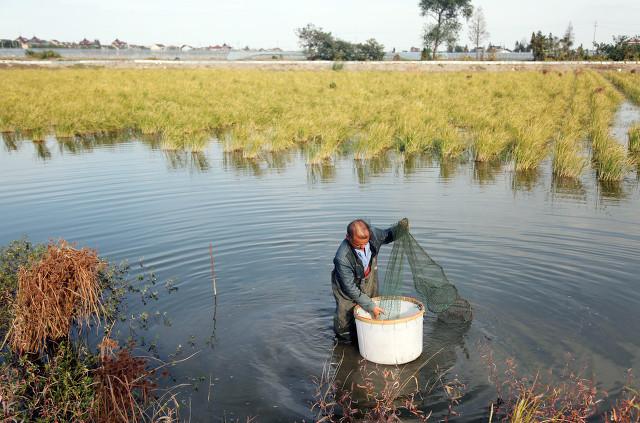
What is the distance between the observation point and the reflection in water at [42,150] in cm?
1688

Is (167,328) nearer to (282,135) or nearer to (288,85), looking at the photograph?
(282,135)

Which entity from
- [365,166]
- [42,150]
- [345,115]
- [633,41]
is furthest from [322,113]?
[633,41]

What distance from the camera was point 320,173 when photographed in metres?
13.8

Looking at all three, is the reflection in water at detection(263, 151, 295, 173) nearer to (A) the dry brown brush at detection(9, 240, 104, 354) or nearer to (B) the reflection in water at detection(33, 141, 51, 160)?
(B) the reflection in water at detection(33, 141, 51, 160)

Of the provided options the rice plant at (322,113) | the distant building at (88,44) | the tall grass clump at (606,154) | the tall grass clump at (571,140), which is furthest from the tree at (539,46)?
the distant building at (88,44)

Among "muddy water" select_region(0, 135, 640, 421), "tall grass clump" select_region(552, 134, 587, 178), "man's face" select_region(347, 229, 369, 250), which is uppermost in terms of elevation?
"man's face" select_region(347, 229, 369, 250)

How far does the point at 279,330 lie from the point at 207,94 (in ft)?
80.1

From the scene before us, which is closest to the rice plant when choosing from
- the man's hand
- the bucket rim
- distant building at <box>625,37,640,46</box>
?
the bucket rim

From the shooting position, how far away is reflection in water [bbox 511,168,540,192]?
12156mm

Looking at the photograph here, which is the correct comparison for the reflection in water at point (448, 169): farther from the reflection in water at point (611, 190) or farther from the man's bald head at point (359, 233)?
the man's bald head at point (359, 233)

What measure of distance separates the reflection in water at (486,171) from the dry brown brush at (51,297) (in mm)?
8952

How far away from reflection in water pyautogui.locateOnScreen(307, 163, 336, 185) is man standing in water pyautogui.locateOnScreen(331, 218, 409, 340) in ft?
23.0

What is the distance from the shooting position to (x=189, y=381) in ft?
18.0

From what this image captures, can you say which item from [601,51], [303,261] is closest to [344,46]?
[601,51]
